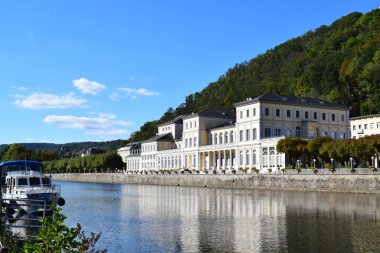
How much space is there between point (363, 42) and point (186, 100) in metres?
88.3

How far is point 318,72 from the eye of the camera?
124 m

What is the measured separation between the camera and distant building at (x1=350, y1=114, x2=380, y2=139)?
91.3m

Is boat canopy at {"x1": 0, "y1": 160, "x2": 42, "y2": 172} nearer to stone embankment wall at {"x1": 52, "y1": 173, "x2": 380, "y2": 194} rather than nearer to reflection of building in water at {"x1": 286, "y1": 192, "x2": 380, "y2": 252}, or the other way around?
reflection of building in water at {"x1": 286, "y1": 192, "x2": 380, "y2": 252}

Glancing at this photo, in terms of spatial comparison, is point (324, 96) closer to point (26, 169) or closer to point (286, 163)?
point (286, 163)

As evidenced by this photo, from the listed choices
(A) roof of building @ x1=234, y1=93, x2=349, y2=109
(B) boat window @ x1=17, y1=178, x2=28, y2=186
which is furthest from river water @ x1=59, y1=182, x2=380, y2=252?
(A) roof of building @ x1=234, y1=93, x2=349, y2=109

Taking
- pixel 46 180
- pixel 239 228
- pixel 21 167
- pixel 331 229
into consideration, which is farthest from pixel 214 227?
pixel 21 167

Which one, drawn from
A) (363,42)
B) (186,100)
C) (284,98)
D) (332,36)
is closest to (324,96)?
(363,42)

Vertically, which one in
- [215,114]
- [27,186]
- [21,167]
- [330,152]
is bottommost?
[27,186]

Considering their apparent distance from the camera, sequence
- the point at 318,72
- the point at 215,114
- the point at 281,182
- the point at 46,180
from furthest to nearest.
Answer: the point at 318,72
the point at 215,114
the point at 281,182
the point at 46,180

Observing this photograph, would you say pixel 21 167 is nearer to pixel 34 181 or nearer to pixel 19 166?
pixel 19 166

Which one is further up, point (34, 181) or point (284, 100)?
point (284, 100)

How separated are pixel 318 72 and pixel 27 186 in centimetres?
10234

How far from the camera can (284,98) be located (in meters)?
85.1

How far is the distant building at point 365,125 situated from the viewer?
9131cm
